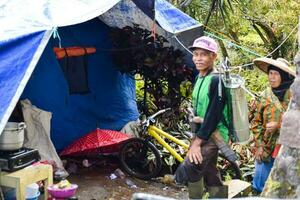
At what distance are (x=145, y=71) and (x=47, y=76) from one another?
4.59 feet

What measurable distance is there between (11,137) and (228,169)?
10.2 feet

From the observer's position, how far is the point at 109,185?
6.18m

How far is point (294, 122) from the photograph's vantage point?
10.0 feet

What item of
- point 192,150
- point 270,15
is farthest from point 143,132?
point 270,15

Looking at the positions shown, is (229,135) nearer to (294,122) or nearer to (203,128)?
(203,128)

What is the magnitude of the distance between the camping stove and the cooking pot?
0.06 meters

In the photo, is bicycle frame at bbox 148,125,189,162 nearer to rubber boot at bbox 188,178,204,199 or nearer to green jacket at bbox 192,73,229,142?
rubber boot at bbox 188,178,204,199

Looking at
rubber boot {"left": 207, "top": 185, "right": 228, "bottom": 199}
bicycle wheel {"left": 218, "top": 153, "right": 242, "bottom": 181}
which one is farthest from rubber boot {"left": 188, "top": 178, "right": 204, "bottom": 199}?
bicycle wheel {"left": 218, "top": 153, "right": 242, "bottom": 181}

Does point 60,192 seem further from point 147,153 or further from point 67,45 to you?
point 67,45

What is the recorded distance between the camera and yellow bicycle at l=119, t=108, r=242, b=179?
6.26 meters

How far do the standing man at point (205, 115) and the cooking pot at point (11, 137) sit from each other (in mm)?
1643

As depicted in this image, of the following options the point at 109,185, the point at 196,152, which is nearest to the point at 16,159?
the point at 196,152

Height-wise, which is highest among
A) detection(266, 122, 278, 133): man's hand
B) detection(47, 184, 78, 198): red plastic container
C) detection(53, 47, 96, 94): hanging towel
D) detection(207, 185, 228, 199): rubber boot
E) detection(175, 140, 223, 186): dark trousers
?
detection(53, 47, 96, 94): hanging towel

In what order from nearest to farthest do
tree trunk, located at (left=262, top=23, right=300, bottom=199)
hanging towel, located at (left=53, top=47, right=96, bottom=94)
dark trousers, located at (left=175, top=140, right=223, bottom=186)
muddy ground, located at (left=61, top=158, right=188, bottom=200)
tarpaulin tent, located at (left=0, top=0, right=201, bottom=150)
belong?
tree trunk, located at (left=262, top=23, right=300, bottom=199) < dark trousers, located at (left=175, top=140, right=223, bottom=186) < tarpaulin tent, located at (left=0, top=0, right=201, bottom=150) < muddy ground, located at (left=61, top=158, right=188, bottom=200) < hanging towel, located at (left=53, top=47, right=96, bottom=94)
